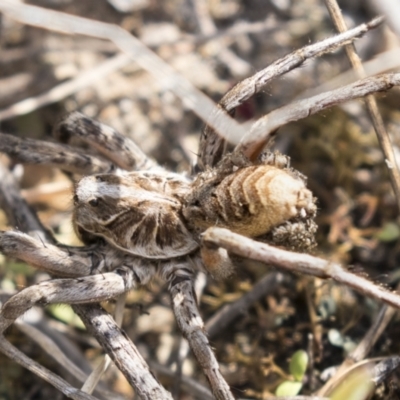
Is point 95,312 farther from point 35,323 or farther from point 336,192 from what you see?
point 336,192

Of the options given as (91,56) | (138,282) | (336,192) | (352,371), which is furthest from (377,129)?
(91,56)

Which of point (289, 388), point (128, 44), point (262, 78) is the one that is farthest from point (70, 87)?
point (289, 388)

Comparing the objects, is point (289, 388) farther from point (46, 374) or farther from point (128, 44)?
point (128, 44)

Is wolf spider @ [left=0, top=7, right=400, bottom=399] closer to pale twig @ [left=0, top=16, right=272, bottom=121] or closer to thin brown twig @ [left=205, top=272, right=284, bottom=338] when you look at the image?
thin brown twig @ [left=205, top=272, right=284, bottom=338]

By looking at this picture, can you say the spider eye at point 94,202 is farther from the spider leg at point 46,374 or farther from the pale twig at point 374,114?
the pale twig at point 374,114

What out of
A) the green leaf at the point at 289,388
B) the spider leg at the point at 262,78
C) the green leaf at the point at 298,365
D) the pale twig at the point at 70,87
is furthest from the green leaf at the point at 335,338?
the pale twig at the point at 70,87

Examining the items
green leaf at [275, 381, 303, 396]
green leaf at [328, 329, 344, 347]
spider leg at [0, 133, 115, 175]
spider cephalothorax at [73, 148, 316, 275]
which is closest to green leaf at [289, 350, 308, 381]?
green leaf at [275, 381, 303, 396]

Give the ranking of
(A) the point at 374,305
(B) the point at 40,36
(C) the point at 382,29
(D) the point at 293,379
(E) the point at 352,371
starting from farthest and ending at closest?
(B) the point at 40,36 → (C) the point at 382,29 → (A) the point at 374,305 → (D) the point at 293,379 → (E) the point at 352,371
